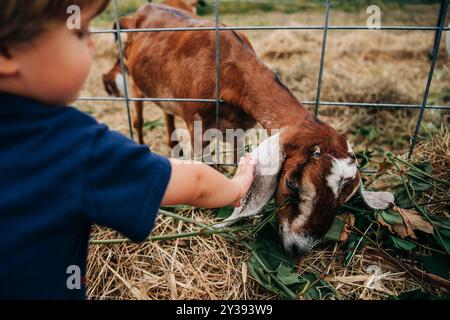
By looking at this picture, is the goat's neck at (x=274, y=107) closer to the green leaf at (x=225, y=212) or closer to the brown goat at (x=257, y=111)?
the brown goat at (x=257, y=111)

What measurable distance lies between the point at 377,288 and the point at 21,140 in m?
1.78

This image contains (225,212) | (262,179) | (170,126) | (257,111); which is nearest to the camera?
(262,179)

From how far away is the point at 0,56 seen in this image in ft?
3.15

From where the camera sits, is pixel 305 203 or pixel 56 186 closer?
pixel 56 186

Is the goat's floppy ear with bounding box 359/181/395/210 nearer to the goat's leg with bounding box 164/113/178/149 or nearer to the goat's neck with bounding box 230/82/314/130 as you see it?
the goat's neck with bounding box 230/82/314/130

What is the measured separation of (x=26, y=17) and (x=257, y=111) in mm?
1717

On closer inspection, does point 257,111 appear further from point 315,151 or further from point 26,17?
point 26,17

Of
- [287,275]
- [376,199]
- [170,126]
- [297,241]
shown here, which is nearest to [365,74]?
[170,126]

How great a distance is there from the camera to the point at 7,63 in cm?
97

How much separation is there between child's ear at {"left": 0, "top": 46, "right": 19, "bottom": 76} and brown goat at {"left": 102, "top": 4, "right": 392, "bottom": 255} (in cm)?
131

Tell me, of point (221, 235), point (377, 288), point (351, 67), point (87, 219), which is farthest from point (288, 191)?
point (351, 67)

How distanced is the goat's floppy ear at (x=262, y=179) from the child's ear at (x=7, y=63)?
1268 mm
